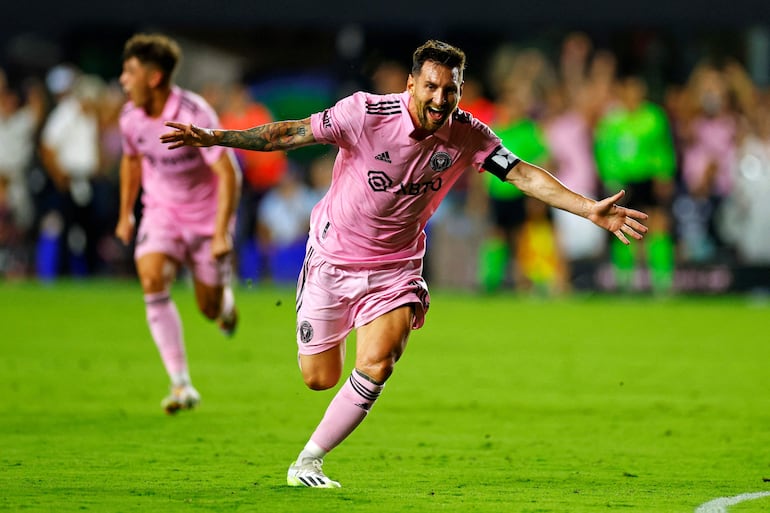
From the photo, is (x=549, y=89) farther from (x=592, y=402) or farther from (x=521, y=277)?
(x=592, y=402)

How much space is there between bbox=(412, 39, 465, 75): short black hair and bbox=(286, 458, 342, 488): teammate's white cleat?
203 centimetres

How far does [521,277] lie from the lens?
827 inches

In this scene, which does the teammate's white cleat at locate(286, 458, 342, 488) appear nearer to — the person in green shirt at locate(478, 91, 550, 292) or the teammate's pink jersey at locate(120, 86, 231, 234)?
the teammate's pink jersey at locate(120, 86, 231, 234)

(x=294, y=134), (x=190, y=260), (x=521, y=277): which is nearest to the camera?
(x=294, y=134)

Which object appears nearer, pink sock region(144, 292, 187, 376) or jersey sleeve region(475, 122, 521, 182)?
jersey sleeve region(475, 122, 521, 182)

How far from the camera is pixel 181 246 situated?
10.5 meters

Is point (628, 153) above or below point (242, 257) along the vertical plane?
above

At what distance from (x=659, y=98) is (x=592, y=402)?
1272cm

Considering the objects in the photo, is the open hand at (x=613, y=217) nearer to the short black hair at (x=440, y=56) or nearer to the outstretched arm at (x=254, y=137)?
the short black hair at (x=440, y=56)

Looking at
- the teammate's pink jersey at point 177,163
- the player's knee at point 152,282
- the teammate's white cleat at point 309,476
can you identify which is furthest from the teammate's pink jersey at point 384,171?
the player's knee at point 152,282

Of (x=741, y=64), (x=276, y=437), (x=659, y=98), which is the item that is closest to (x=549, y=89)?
(x=659, y=98)

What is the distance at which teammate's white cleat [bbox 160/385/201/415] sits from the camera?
971 cm

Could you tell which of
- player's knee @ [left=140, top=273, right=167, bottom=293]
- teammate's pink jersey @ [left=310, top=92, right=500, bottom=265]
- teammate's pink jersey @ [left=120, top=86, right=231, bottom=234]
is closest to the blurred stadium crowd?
teammate's pink jersey @ [left=120, top=86, right=231, bottom=234]

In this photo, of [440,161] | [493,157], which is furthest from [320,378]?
[493,157]
